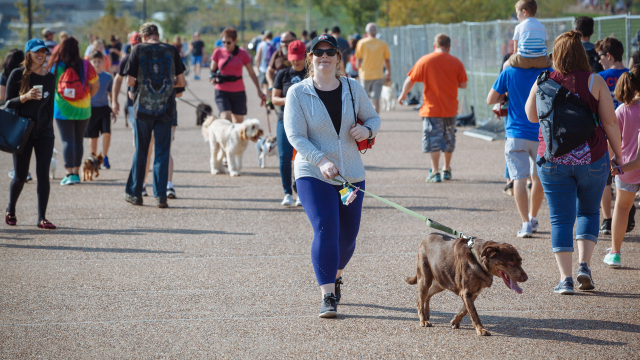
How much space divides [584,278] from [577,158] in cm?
89

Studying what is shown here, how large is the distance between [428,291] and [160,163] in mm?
4731

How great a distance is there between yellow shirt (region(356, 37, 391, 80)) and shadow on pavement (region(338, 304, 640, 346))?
1220 cm

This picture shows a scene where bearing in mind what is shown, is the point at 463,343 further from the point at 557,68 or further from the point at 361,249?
the point at 361,249

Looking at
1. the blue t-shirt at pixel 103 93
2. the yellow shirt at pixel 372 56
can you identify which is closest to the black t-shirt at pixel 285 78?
the blue t-shirt at pixel 103 93

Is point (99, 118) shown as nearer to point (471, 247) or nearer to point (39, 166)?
point (39, 166)

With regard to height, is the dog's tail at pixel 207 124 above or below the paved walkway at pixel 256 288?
above

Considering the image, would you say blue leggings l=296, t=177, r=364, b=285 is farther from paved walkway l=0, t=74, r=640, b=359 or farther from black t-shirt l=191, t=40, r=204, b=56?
black t-shirt l=191, t=40, r=204, b=56

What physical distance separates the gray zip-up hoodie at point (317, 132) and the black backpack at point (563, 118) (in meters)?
1.21

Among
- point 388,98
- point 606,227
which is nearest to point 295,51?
point 606,227

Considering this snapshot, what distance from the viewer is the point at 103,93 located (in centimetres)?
1107

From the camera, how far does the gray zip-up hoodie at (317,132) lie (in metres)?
4.70

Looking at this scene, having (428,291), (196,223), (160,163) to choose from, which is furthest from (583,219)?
(160,163)

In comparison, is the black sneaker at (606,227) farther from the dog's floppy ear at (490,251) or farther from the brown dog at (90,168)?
the brown dog at (90,168)

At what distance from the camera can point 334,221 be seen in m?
4.63
